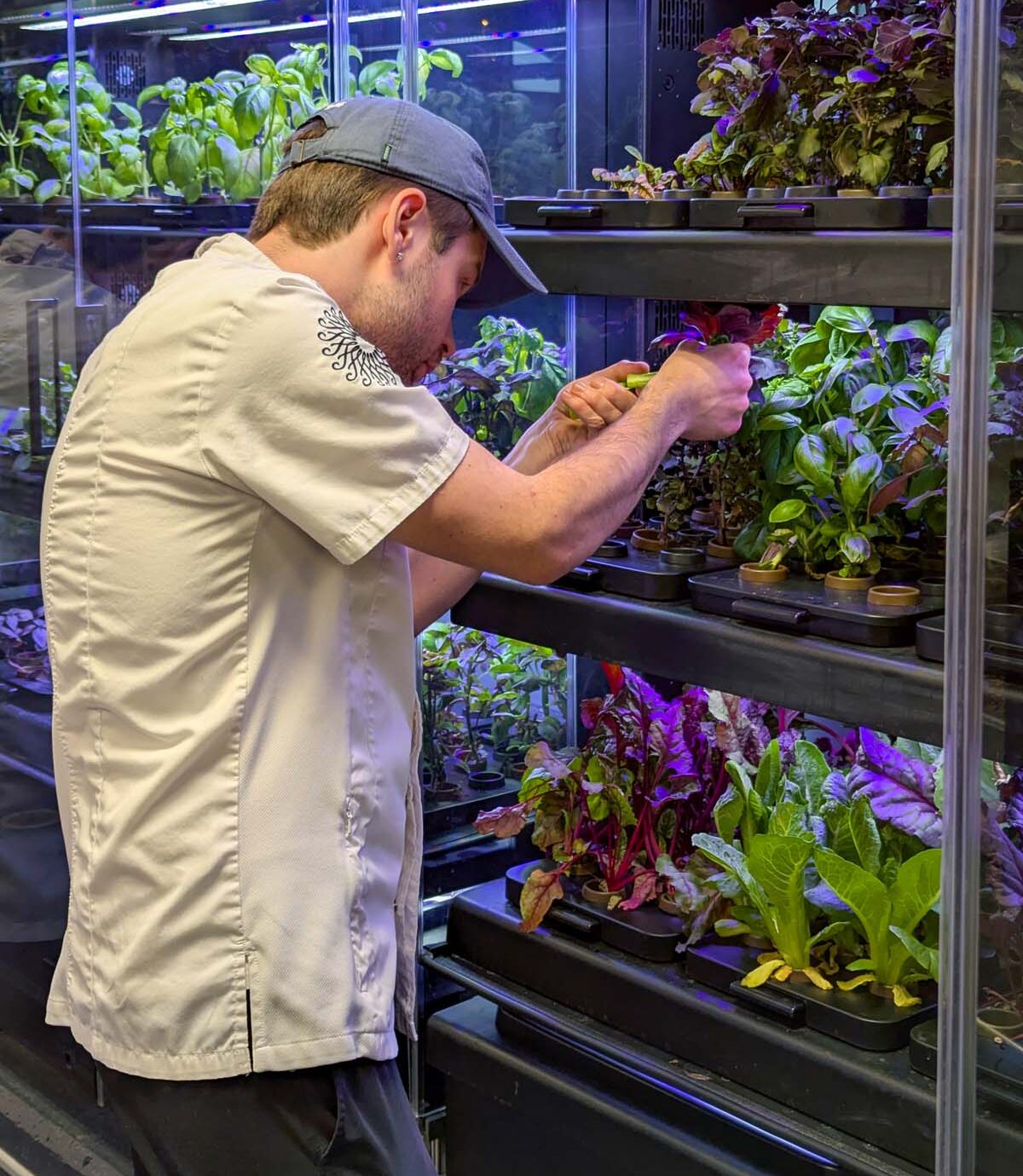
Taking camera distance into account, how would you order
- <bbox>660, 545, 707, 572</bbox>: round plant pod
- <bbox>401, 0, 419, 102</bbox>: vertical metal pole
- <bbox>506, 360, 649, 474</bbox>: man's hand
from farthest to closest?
1. <bbox>401, 0, 419, 102</bbox>: vertical metal pole
2. <bbox>660, 545, 707, 572</bbox>: round plant pod
3. <bbox>506, 360, 649, 474</bbox>: man's hand

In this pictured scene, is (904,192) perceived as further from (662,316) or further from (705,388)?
(662,316)

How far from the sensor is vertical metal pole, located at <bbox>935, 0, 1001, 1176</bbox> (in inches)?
48.3

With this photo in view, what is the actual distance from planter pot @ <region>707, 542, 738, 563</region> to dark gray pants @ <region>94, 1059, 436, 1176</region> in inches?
28.9

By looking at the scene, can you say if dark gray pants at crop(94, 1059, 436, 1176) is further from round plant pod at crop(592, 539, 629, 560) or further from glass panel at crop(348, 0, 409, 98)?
glass panel at crop(348, 0, 409, 98)

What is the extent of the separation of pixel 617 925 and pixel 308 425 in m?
0.85

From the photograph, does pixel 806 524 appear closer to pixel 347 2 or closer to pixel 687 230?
pixel 687 230

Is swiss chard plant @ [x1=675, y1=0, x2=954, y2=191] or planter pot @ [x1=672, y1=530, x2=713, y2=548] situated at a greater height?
swiss chard plant @ [x1=675, y1=0, x2=954, y2=191]

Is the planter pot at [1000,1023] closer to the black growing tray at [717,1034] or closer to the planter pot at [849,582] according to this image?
the black growing tray at [717,1034]

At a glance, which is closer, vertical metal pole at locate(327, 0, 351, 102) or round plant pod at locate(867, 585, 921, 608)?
round plant pod at locate(867, 585, 921, 608)

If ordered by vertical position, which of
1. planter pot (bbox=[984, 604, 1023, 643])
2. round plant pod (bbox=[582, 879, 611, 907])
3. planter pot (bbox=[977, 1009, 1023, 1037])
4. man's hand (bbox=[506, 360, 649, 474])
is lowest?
round plant pod (bbox=[582, 879, 611, 907])

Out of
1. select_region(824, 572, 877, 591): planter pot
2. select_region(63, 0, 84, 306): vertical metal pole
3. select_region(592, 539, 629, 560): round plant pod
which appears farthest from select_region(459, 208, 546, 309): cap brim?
select_region(63, 0, 84, 306): vertical metal pole

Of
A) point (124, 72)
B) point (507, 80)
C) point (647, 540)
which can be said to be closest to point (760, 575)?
point (647, 540)

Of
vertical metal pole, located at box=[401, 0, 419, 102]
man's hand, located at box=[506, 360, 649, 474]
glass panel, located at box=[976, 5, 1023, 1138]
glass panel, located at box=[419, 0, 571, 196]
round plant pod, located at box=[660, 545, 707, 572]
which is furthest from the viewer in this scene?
glass panel, located at box=[419, 0, 571, 196]

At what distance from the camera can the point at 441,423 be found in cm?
144
